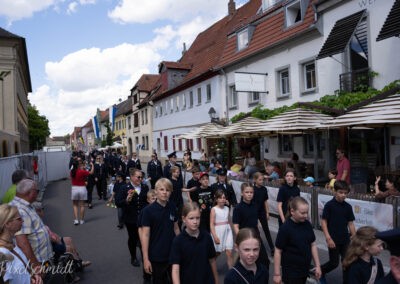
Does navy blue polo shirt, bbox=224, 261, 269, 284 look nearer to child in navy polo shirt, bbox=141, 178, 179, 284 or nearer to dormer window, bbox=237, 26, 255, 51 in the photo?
child in navy polo shirt, bbox=141, 178, 179, 284

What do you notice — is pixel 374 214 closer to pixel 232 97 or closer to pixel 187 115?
pixel 232 97

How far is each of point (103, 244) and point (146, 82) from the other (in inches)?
1531

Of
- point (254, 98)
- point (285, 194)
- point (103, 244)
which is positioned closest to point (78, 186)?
point (103, 244)

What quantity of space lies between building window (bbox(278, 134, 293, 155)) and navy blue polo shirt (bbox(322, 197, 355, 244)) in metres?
12.5

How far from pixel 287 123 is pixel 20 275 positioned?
10156 mm

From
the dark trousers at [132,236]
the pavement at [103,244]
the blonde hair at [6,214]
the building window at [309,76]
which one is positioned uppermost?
the building window at [309,76]

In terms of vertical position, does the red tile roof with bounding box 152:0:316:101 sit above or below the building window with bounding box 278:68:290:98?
above

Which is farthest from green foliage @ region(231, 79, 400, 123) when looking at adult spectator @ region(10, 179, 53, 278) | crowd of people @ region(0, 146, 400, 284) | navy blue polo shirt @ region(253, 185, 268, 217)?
adult spectator @ region(10, 179, 53, 278)

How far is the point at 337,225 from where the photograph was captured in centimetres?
507

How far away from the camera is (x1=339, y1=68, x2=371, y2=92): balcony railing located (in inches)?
499

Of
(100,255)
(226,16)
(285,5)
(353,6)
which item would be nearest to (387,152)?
(353,6)

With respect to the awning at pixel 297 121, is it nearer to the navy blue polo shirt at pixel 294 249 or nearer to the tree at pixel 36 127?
the navy blue polo shirt at pixel 294 249

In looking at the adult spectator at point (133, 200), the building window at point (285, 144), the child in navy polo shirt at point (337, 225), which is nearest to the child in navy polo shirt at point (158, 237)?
the adult spectator at point (133, 200)

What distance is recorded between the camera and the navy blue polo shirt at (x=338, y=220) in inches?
199
